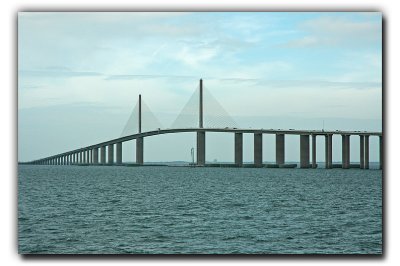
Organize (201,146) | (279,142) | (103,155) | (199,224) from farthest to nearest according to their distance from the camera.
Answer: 1. (103,155)
2. (201,146)
3. (279,142)
4. (199,224)

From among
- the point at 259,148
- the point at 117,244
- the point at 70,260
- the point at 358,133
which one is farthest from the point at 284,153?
the point at 70,260

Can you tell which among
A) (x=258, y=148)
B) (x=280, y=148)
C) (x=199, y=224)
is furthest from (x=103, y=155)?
(x=199, y=224)

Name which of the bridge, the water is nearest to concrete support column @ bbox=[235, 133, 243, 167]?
the bridge

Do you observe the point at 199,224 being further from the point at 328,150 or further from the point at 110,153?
the point at 110,153
